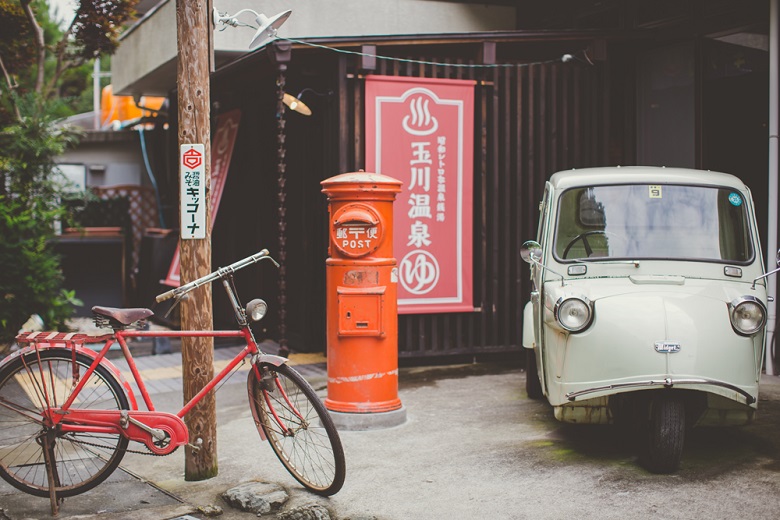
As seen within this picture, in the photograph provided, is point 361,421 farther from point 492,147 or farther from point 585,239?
point 492,147

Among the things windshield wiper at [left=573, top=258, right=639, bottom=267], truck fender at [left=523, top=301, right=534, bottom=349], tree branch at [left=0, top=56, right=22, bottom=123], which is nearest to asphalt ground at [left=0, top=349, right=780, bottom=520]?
truck fender at [left=523, top=301, right=534, bottom=349]

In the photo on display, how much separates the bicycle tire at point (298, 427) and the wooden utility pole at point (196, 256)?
1.35 ft

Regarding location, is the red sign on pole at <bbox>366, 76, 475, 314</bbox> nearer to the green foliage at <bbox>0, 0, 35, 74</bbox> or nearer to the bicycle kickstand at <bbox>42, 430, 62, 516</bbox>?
the bicycle kickstand at <bbox>42, 430, 62, 516</bbox>

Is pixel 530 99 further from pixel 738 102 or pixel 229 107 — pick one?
pixel 229 107

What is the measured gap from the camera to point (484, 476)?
5.65 meters

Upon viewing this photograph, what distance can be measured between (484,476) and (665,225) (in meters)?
2.21

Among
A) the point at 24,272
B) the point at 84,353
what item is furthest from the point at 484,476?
the point at 24,272

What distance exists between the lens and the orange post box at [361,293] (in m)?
6.82

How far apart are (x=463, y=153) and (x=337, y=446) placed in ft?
16.4

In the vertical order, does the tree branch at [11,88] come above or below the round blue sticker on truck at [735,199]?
above

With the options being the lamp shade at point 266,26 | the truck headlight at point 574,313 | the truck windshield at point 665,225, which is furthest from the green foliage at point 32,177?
the truck headlight at point 574,313

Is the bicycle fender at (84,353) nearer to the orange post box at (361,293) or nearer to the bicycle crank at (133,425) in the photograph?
the bicycle crank at (133,425)

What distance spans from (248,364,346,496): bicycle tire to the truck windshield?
224 centimetres

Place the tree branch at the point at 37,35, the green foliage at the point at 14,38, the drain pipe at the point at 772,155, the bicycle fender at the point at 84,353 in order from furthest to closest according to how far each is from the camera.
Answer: the green foliage at the point at 14,38 → the tree branch at the point at 37,35 → the drain pipe at the point at 772,155 → the bicycle fender at the point at 84,353
